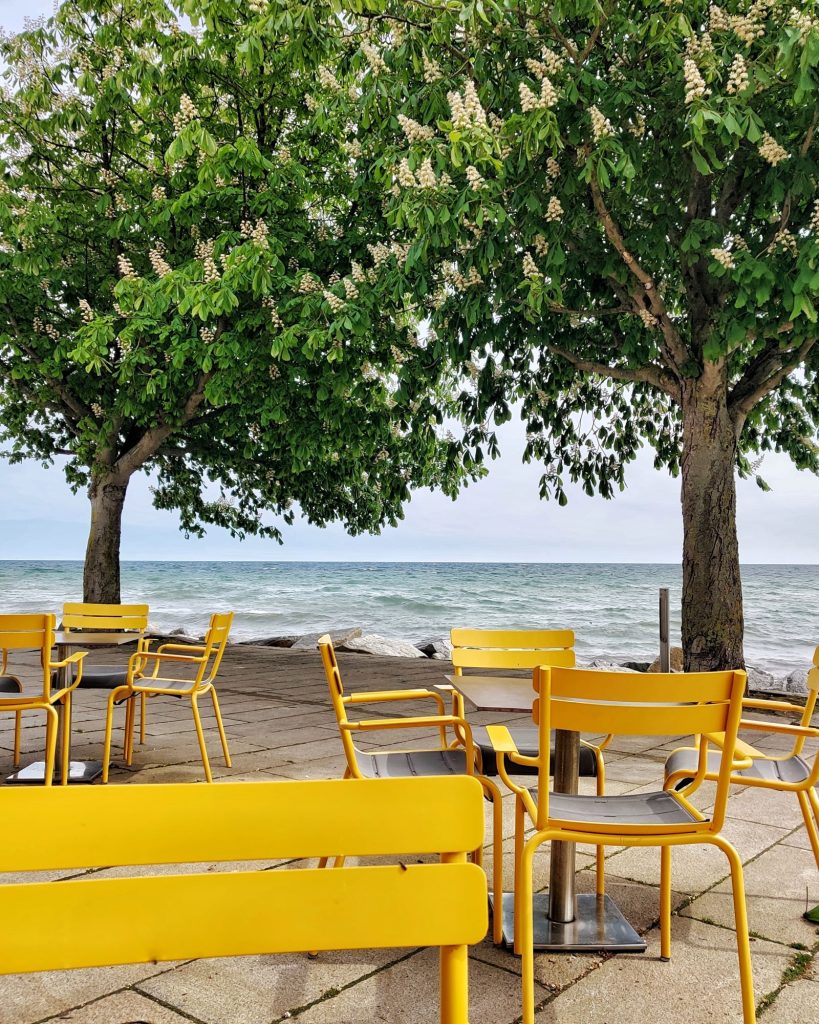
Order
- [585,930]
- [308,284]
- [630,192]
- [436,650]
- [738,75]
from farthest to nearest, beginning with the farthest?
1. [436,650]
2. [308,284]
3. [630,192]
4. [738,75]
5. [585,930]

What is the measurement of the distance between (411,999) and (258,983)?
45 centimetres

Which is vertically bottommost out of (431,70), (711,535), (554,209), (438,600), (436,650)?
(438,600)

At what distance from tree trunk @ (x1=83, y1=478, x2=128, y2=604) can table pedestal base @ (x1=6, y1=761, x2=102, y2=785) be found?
817cm

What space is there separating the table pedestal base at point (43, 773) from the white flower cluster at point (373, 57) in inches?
211

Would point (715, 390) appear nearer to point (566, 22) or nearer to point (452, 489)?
point (566, 22)

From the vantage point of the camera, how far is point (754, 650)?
20781 millimetres

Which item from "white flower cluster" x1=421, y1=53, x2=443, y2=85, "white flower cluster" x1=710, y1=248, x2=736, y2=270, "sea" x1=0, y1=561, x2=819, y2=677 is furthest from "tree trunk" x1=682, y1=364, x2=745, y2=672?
"sea" x1=0, y1=561, x2=819, y2=677

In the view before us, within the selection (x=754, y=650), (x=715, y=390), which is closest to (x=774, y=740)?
(x=715, y=390)

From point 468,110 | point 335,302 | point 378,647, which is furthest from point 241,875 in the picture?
point 378,647

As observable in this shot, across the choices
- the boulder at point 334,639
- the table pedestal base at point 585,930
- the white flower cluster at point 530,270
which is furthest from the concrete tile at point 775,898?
the boulder at point 334,639

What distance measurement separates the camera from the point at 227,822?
46.2 inches

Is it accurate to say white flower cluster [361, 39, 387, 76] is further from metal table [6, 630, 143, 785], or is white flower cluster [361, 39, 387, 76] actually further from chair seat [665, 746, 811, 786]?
chair seat [665, 746, 811, 786]

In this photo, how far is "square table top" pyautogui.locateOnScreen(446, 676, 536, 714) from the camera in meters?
2.78

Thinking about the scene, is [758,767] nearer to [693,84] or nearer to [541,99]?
[693,84]
